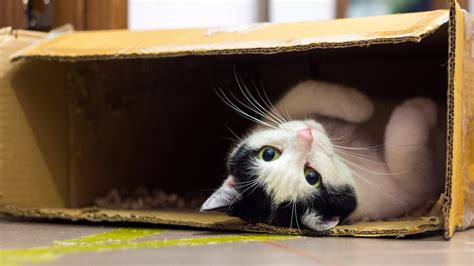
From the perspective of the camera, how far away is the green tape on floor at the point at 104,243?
0.98 meters

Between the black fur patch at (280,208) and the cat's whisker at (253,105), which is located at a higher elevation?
the cat's whisker at (253,105)

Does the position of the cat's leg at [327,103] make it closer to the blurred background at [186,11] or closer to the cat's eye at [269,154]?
the cat's eye at [269,154]

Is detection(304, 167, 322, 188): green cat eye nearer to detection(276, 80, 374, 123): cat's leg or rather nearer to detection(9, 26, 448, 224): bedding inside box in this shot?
detection(276, 80, 374, 123): cat's leg

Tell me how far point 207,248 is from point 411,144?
0.55 meters

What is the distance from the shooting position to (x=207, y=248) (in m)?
1.07

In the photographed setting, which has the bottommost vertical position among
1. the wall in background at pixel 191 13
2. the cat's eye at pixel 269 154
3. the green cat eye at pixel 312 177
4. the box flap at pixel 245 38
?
the green cat eye at pixel 312 177

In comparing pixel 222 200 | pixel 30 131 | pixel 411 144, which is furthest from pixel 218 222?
pixel 30 131

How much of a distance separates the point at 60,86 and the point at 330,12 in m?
1.41

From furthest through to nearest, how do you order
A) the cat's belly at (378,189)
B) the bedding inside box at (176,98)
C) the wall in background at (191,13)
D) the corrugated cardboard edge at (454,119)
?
the wall in background at (191,13) → the bedding inside box at (176,98) → the cat's belly at (378,189) → the corrugated cardboard edge at (454,119)

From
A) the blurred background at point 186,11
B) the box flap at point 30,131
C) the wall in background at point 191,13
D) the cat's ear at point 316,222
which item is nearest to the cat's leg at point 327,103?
the cat's ear at point 316,222

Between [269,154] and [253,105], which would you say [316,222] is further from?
[253,105]

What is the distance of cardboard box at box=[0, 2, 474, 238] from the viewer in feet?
3.92

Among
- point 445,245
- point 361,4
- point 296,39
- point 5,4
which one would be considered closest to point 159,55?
point 296,39

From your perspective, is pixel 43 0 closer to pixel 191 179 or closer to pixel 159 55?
pixel 191 179
